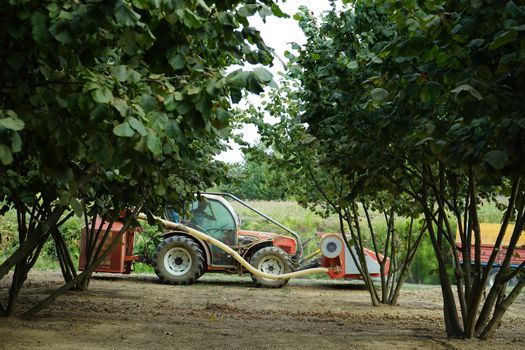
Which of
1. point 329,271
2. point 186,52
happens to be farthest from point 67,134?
point 329,271

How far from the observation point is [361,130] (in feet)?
23.7

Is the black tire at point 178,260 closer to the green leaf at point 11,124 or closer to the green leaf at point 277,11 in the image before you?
the green leaf at point 277,11

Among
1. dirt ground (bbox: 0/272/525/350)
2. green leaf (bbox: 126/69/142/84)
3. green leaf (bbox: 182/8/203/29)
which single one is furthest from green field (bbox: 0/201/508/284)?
green leaf (bbox: 182/8/203/29)

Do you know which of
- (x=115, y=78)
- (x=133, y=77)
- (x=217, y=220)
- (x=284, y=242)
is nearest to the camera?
(x=115, y=78)

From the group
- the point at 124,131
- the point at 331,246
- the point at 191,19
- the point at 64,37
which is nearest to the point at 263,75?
the point at 191,19

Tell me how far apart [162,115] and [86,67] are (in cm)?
69

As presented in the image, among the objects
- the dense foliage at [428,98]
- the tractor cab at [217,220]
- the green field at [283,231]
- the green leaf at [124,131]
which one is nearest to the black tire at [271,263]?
the tractor cab at [217,220]

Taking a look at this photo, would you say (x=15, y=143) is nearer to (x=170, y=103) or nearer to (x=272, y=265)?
(x=170, y=103)

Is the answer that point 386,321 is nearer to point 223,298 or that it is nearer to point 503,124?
point 223,298

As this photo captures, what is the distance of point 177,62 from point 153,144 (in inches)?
32.7

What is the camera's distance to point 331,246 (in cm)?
1683

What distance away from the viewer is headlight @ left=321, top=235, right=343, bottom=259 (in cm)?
1677

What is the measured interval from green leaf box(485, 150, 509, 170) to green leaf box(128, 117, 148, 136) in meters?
1.97

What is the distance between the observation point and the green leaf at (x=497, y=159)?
13.3ft
